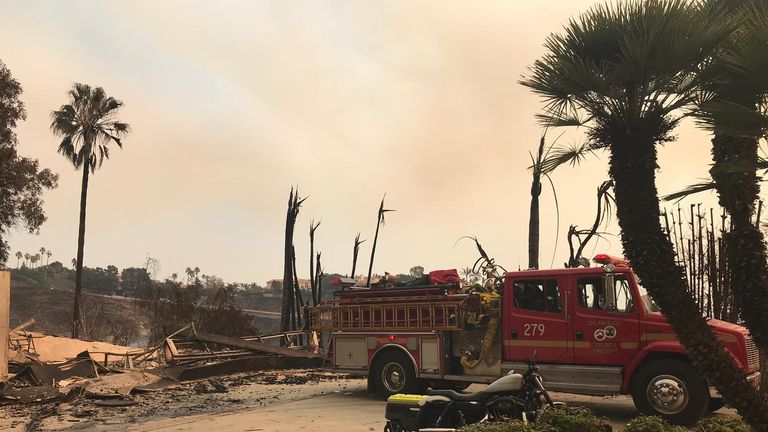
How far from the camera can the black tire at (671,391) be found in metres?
9.46

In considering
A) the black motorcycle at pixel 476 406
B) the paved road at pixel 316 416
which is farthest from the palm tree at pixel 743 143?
the paved road at pixel 316 416

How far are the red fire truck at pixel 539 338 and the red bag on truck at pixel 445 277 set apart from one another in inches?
9.2

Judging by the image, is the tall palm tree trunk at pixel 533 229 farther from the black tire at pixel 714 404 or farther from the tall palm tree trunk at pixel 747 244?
the tall palm tree trunk at pixel 747 244

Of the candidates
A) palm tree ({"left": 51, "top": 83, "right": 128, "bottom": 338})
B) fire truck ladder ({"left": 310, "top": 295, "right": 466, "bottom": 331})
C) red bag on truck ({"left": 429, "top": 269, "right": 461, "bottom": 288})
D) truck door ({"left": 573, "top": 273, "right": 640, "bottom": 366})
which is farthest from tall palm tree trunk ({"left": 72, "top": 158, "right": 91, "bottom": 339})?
truck door ({"left": 573, "top": 273, "right": 640, "bottom": 366})

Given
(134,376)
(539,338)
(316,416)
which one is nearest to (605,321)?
(539,338)

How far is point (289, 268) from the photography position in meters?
32.5

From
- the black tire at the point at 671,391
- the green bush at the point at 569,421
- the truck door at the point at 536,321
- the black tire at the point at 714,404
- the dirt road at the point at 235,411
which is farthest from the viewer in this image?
the truck door at the point at 536,321

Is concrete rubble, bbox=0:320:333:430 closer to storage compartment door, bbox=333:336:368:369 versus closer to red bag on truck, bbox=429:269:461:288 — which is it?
storage compartment door, bbox=333:336:368:369

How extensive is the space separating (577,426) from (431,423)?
5.55 ft

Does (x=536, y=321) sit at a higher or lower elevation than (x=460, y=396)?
higher

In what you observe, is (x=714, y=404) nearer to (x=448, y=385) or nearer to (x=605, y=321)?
(x=605, y=321)

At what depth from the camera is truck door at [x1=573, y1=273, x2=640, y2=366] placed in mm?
10445

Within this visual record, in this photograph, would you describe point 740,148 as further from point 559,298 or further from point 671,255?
point 559,298

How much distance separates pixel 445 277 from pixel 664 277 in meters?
7.84
